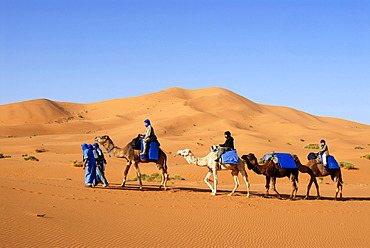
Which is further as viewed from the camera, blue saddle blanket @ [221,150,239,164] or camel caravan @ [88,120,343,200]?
camel caravan @ [88,120,343,200]

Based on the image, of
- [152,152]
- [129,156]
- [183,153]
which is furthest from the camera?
[129,156]

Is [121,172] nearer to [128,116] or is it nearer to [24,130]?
[24,130]

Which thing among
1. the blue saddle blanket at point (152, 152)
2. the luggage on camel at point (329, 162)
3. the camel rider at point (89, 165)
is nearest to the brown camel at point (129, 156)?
the blue saddle blanket at point (152, 152)

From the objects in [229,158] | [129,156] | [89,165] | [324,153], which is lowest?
[89,165]

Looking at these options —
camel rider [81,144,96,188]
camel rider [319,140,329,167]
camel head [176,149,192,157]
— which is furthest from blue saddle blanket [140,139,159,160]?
camel rider [319,140,329,167]

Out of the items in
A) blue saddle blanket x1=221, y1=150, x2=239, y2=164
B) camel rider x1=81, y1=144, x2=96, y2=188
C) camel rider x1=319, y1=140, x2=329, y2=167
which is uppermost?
camel rider x1=319, y1=140, x2=329, y2=167

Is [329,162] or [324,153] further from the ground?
[324,153]

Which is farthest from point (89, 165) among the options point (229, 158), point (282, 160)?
point (282, 160)

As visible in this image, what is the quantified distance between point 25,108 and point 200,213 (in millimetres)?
89113

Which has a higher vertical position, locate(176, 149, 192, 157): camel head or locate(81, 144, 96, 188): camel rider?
locate(176, 149, 192, 157): camel head

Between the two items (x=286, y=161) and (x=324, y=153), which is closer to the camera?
(x=286, y=161)

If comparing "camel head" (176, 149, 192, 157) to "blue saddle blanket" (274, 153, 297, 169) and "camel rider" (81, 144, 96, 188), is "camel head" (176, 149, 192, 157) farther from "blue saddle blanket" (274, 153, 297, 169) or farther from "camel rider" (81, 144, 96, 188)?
"blue saddle blanket" (274, 153, 297, 169)

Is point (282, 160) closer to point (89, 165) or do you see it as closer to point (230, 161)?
point (230, 161)

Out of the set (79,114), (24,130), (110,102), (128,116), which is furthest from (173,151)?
(110,102)
